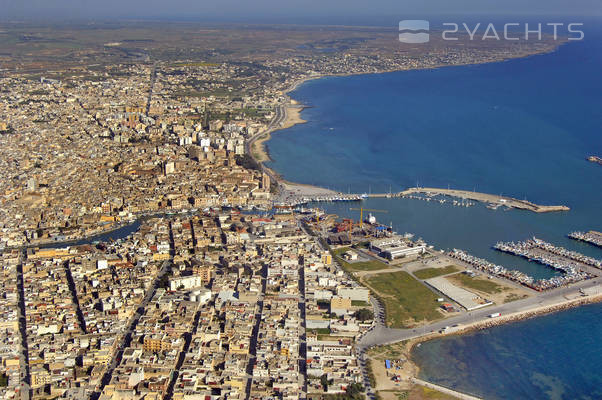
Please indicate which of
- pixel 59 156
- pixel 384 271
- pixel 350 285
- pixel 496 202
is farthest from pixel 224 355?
pixel 59 156

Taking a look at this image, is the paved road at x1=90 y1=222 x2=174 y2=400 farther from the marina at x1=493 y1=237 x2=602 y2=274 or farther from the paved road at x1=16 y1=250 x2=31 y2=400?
the marina at x1=493 y1=237 x2=602 y2=274

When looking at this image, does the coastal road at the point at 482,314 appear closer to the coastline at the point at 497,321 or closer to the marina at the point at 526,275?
the coastline at the point at 497,321

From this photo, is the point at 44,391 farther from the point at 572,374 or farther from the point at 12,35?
the point at 12,35

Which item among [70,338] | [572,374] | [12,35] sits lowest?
[572,374]

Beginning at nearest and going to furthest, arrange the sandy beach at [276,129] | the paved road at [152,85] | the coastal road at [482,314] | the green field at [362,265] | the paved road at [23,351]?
the paved road at [23,351] < the coastal road at [482,314] < the green field at [362,265] < the sandy beach at [276,129] < the paved road at [152,85]

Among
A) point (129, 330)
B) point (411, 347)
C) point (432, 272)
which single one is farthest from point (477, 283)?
point (129, 330)

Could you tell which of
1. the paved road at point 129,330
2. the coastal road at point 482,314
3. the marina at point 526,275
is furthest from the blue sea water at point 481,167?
the paved road at point 129,330

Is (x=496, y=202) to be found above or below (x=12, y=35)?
below

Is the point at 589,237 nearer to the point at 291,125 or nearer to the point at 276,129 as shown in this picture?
the point at 276,129
